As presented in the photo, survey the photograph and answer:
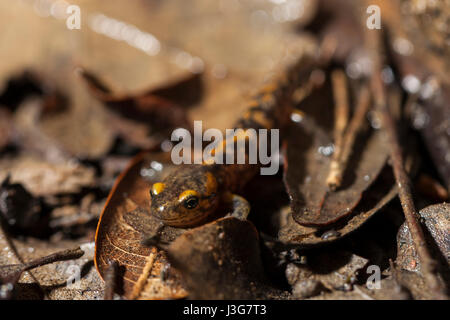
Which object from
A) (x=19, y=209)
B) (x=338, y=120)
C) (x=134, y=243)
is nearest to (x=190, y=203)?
(x=134, y=243)

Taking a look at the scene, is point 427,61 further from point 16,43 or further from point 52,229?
point 16,43

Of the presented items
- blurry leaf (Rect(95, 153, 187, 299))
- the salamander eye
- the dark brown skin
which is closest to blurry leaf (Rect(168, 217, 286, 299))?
blurry leaf (Rect(95, 153, 187, 299))

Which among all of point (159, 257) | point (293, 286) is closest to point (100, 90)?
point (159, 257)

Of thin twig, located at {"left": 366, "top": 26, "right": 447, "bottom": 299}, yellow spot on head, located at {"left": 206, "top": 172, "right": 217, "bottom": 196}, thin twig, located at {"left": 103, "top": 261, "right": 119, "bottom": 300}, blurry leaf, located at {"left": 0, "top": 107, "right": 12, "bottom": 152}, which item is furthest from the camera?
blurry leaf, located at {"left": 0, "top": 107, "right": 12, "bottom": 152}

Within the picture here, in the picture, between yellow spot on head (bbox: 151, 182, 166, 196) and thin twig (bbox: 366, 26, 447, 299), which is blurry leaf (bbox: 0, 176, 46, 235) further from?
thin twig (bbox: 366, 26, 447, 299)

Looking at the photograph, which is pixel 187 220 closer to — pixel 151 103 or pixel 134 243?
pixel 134 243
